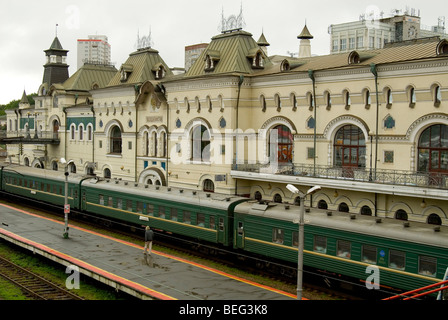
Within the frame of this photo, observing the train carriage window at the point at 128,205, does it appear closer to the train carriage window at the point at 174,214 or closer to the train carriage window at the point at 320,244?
the train carriage window at the point at 174,214

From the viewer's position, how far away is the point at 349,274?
2061 centimetres

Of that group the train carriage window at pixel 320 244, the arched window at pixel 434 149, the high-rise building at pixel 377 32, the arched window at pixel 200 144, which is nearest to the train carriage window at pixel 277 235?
the train carriage window at pixel 320 244

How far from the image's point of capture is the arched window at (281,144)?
3561cm

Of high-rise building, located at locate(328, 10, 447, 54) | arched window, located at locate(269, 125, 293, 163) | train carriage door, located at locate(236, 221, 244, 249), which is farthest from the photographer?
high-rise building, located at locate(328, 10, 447, 54)

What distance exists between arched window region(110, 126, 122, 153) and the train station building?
7.5 inches

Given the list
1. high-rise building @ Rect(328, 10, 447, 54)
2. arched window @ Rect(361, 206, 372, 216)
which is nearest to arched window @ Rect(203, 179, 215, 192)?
arched window @ Rect(361, 206, 372, 216)

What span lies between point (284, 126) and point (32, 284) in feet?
62.0

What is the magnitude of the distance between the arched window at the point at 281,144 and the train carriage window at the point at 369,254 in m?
15.8

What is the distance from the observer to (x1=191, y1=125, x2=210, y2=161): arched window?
129 feet

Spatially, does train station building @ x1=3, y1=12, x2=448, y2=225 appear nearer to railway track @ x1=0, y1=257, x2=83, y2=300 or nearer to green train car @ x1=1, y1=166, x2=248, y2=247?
green train car @ x1=1, y1=166, x2=248, y2=247

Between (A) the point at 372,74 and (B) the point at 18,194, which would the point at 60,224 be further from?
(A) the point at 372,74

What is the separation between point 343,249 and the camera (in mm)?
20875

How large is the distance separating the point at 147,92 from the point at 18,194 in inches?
572
